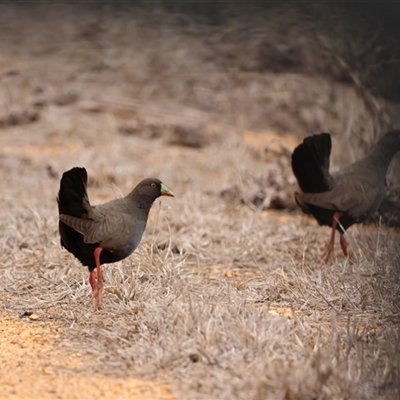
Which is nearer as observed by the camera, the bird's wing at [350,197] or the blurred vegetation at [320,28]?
the blurred vegetation at [320,28]

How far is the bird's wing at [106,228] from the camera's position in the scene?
3701mm

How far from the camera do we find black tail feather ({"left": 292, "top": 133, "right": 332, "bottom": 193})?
4.65 meters

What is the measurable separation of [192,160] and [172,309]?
5.31 meters

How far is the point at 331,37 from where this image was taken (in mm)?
6754

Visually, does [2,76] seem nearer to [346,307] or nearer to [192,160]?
[192,160]

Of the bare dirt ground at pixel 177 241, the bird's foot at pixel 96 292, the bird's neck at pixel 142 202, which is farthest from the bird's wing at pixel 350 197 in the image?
the bird's foot at pixel 96 292

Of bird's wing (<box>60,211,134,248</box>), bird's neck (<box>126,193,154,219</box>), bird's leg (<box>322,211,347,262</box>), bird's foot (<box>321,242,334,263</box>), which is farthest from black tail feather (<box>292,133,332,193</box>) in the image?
bird's wing (<box>60,211,134,248</box>)

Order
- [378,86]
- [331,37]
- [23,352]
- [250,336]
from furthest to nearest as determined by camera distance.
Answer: [331,37] → [378,86] → [23,352] → [250,336]

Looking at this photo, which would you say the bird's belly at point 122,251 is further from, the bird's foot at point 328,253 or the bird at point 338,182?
the bird's foot at point 328,253

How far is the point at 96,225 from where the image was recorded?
3.75 metres

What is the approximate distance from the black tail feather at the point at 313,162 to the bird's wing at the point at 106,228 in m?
1.32

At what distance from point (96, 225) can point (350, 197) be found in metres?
1.78

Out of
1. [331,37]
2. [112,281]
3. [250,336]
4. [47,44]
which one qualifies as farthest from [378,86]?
[47,44]

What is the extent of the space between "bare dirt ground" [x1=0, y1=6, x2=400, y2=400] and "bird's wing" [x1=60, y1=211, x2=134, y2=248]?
340mm
